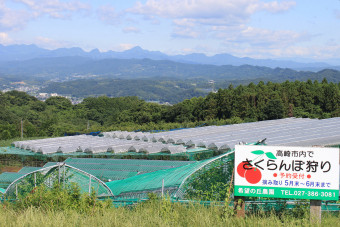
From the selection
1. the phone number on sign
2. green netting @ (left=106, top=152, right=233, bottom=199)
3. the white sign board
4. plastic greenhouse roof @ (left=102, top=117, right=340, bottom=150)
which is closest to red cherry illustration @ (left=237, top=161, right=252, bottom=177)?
the white sign board

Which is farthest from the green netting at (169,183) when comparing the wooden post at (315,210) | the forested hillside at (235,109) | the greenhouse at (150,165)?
the forested hillside at (235,109)

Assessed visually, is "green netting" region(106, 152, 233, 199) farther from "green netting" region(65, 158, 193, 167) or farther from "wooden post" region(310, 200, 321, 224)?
"green netting" region(65, 158, 193, 167)

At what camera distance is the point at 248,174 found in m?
4.53

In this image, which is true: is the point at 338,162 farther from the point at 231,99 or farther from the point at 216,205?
the point at 231,99

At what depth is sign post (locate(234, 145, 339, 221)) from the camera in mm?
4340

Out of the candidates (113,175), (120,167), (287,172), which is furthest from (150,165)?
(287,172)

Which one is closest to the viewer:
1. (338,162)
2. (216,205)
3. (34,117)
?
(338,162)

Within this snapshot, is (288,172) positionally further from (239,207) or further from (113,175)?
(113,175)

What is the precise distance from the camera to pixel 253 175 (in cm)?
452

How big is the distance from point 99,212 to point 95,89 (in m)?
190

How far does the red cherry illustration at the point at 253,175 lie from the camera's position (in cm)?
450

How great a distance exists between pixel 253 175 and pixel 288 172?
384mm

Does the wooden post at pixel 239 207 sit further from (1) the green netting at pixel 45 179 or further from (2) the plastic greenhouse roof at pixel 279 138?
(2) the plastic greenhouse roof at pixel 279 138

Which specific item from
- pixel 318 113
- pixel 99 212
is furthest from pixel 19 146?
pixel 318 113
